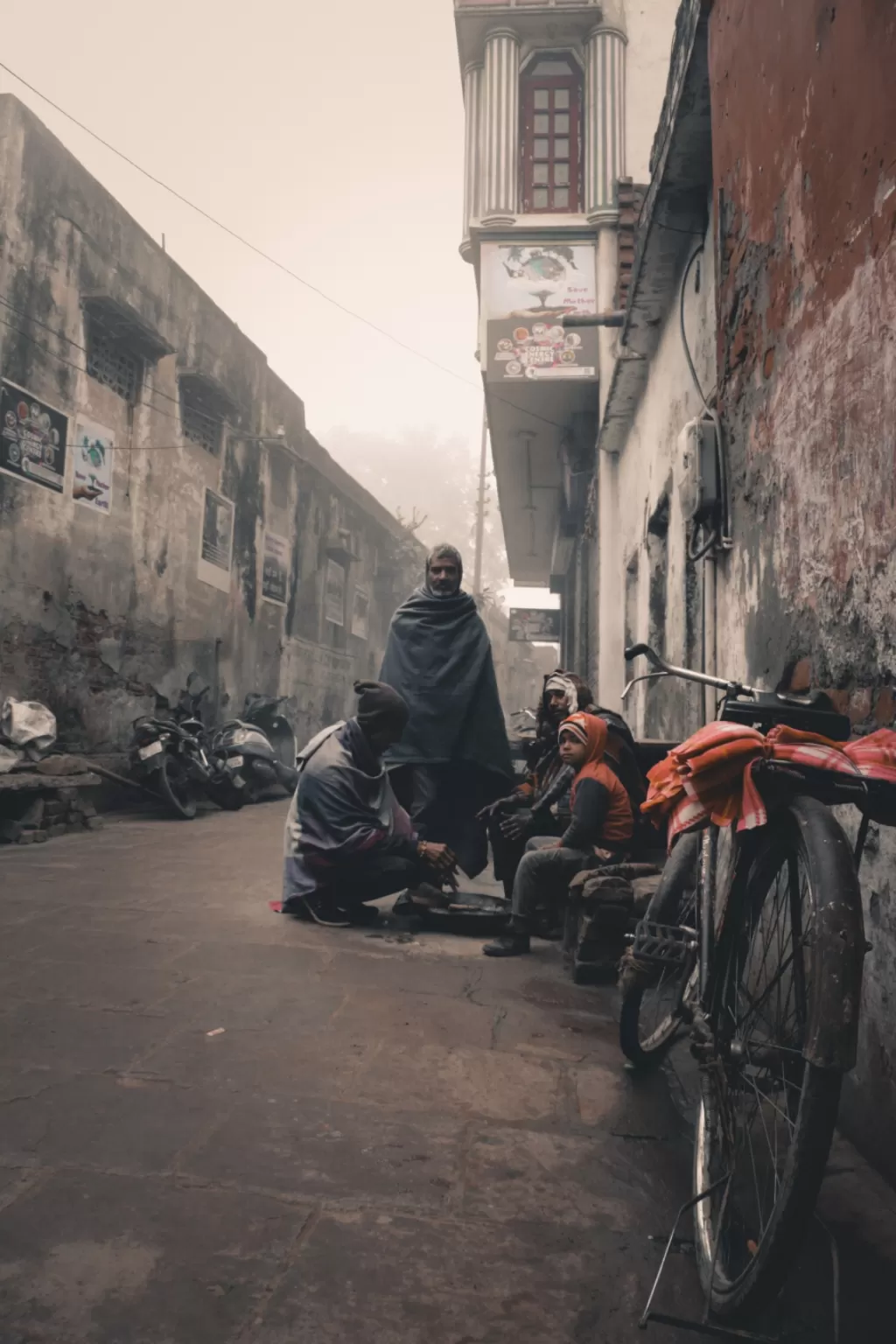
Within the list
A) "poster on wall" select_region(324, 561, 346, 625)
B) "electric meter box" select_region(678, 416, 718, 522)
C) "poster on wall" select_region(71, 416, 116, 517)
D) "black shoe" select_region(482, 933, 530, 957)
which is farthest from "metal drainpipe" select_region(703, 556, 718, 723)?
"poster on wall" select_region(324, 561, 346, 625)

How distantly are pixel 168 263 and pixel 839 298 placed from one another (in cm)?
1120

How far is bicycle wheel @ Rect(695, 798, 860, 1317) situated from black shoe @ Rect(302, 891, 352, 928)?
274 centimetres

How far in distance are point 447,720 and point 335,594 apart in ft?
47.0

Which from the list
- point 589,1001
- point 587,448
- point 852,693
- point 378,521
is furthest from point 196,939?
point 378,521

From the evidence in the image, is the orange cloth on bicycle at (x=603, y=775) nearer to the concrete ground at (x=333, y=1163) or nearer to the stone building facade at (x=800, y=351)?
the stone building facade at (x=800, y=351)

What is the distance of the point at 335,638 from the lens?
19.9 metres

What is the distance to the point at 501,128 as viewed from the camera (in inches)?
461

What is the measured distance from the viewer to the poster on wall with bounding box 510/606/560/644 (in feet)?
79.1

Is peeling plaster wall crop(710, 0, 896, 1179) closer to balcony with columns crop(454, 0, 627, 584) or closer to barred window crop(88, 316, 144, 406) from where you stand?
balcony with columns crop(454, 0, 627, 584)

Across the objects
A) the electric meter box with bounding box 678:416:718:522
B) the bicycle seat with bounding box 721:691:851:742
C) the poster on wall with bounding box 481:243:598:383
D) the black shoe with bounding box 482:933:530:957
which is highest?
the poster on wall with bounding box 481:243:598:383

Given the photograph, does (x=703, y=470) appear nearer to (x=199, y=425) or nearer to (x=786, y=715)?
(x=786, y=715)

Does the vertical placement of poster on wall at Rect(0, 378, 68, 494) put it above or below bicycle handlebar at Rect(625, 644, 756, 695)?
above

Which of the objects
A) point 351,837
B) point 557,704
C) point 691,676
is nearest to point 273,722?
point 557,704

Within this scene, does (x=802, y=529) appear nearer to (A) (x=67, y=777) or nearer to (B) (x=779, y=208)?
(B) (x=779, y=208)
